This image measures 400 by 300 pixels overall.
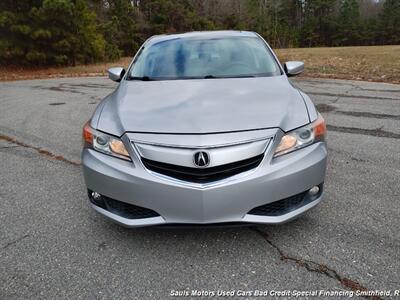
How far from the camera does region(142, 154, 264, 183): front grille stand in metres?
2.18

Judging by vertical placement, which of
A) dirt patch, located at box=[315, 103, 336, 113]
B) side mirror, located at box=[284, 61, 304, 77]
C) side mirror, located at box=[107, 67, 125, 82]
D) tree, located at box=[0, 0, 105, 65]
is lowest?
dirt patch, located at box=[315, 103, 336, 113]

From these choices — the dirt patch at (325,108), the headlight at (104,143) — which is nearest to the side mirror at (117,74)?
the headlight at (104,143)

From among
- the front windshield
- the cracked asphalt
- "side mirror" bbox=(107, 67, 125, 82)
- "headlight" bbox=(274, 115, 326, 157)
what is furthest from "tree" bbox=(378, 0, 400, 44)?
"headlight" bbox=(274, 115, 326, 157)

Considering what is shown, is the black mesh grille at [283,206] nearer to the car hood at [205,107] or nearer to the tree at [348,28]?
the car hood at [205,107]

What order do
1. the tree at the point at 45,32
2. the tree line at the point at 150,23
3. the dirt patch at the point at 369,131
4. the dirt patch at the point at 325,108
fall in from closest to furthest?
1. the dirt patch at the point at 369,131
2. the dirt patch at the point at 325,108
3. the tree at the point at 45,32
4. the tree line at the point at 150,23

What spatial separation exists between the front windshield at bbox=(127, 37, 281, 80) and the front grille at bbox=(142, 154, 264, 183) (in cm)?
139

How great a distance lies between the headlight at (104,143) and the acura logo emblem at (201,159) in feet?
1.57

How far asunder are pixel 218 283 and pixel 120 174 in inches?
36.8

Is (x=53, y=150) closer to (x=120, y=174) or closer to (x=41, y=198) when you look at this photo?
(x=41, y=198)

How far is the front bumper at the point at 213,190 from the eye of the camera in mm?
2152

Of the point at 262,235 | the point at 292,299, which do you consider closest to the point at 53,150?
the point at 262,235

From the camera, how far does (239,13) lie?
5012cm

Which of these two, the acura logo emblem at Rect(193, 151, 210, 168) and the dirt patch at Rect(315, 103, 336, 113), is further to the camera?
the dirt patch at Rect(315, 103, 336, 113)

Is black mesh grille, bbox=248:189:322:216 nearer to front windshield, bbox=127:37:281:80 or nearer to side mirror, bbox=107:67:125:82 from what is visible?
front windshield, bbox=127:37:281:80
